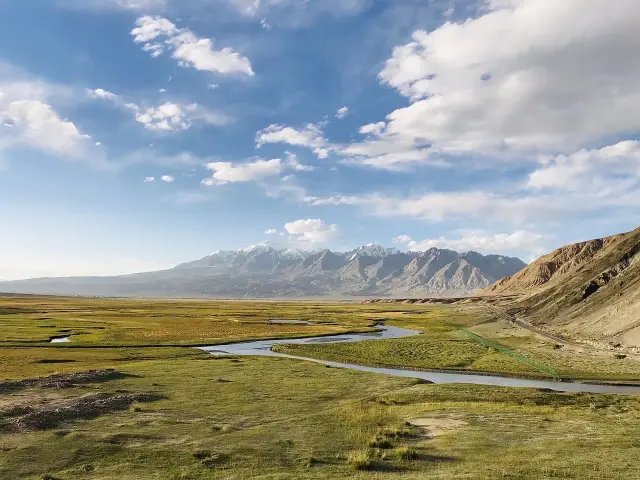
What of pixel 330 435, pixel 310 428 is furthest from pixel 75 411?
pixel 330 435

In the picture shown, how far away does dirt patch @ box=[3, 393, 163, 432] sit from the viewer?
106 feet

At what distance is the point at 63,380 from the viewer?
47844 mm

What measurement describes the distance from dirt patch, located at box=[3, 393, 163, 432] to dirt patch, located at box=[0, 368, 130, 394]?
6839 mm

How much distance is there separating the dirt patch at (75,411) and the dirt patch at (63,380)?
684 centimetres

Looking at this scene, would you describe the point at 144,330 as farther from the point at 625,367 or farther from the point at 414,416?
the point at 625,367

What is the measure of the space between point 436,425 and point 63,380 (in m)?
37.4

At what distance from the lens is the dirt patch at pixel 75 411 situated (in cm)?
3238

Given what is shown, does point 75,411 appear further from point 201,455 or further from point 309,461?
point 309,461

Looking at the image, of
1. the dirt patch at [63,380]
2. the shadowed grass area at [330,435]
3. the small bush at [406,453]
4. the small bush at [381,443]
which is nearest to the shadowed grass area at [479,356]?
the shadowed grass area at [330,435]

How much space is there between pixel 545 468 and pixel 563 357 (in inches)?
2201

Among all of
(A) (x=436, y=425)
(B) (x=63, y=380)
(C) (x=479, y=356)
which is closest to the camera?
(A) (x=436, y=425)

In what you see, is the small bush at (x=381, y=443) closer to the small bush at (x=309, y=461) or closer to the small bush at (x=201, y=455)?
the small bush at (x=309, y=461)

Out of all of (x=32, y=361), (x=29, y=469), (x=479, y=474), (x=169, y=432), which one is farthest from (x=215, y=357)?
(x=479, y=474)

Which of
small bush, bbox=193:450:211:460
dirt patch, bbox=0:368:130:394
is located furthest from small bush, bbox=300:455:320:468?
dirt patch, bbox=0:368:130:394
